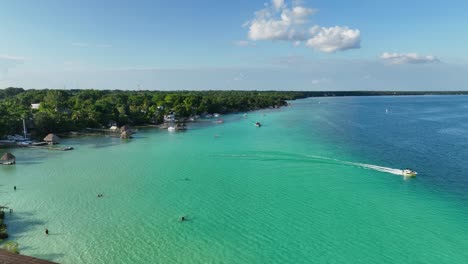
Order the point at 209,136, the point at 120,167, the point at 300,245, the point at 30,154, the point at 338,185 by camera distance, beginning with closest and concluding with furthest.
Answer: the point at 300,245 < the point at 338,185 < the point at 120,167 < the point at 30,154 < the point at 209,136

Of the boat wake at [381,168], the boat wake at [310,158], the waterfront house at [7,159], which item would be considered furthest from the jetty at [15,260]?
the boat wake at [381,168]

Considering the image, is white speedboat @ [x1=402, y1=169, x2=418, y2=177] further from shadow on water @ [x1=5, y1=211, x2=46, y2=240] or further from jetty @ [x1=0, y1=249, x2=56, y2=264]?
shadow on water @ [x1=5, y1=211, x2=46, y2=240]

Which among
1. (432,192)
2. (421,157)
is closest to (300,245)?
(432,192)

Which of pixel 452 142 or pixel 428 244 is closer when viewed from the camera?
pixel 428 244

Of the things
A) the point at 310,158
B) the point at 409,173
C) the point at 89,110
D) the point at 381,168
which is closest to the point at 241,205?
the point at 310,158

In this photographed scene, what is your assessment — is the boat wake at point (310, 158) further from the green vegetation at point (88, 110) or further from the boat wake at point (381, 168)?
the green vegetation at point (88, 110)

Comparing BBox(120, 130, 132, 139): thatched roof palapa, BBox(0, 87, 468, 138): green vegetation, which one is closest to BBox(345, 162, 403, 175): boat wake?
BBox(120, 130, 132, 139): thatched roof palapa

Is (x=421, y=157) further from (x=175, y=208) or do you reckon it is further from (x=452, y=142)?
(x=175, y=208)

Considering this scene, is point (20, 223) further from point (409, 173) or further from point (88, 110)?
point (88, 110)
